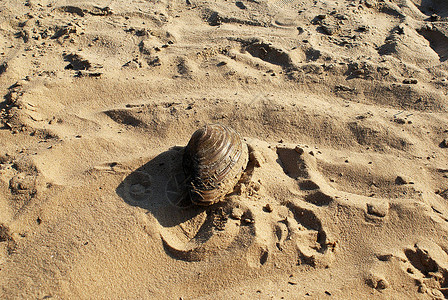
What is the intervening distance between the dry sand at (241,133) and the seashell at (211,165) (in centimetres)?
13

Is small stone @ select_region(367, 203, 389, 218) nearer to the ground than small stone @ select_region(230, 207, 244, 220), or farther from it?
farther from it

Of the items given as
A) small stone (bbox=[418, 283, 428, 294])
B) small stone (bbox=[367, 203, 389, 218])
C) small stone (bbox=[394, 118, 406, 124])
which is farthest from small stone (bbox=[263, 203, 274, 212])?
small stone (bbox=[394, 118, 406, 124])

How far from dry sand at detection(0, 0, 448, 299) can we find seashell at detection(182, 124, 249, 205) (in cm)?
13

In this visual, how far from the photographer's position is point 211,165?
2695 mm

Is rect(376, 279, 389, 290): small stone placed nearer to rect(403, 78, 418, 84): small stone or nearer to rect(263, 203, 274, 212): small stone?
rect(263, 203, 274, 212): small stone

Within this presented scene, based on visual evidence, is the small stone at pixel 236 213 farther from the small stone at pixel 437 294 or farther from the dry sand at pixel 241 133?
the small stone at pixel 437 294

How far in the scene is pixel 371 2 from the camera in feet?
15.3

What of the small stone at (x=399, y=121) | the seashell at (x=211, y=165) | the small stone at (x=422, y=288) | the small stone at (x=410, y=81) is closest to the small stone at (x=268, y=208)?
the seashell at (x=211, y=165)

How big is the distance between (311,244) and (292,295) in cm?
40

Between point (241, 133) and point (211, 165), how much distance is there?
0.70m

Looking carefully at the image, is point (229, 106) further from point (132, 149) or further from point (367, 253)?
point (367, 253)

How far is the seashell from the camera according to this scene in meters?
2.64

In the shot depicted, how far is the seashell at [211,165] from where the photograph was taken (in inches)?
104

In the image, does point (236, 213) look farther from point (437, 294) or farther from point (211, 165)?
point (437, 294)
